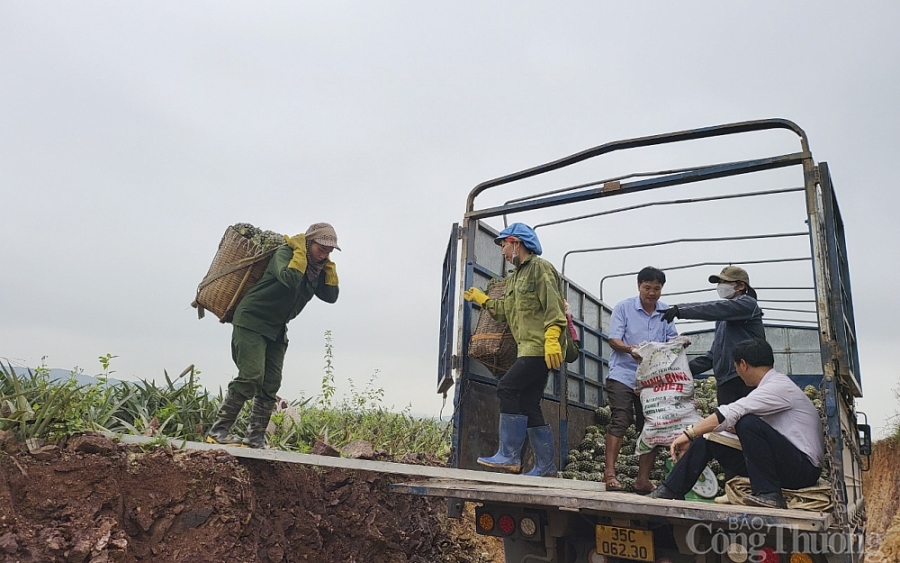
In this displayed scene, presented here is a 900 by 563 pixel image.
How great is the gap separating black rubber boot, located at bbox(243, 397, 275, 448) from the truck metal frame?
1372 mm

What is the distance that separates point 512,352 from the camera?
5023mm

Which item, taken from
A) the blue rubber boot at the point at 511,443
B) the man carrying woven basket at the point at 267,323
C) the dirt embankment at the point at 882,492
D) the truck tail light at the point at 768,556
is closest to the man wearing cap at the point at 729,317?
the blue rubber boot at the point at 511,443

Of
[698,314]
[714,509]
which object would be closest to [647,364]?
[698,314]

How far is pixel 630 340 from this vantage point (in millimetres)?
4797

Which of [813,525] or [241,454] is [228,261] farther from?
[813,525]

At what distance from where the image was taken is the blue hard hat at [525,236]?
4828 mm

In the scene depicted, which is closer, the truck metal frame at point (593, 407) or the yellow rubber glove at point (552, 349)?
the truck metal frame at point (593, 407)

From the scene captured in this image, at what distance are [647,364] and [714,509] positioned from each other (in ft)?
5.11

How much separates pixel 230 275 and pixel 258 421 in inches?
46.3

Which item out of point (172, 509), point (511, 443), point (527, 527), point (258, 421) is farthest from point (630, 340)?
point (172, 509)

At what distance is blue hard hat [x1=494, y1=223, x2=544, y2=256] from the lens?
4.83m

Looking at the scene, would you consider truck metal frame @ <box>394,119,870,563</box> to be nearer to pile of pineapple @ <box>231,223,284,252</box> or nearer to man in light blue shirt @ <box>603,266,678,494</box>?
man in light blue shirt @ <box>603,266,678,494</box>

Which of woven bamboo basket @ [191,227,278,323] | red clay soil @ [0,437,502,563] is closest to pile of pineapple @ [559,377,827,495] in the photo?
red clay soil @ [0,437,502,563]

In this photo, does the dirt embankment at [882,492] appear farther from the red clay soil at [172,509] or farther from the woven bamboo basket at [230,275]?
the woven bamboo basket at [230,275]
